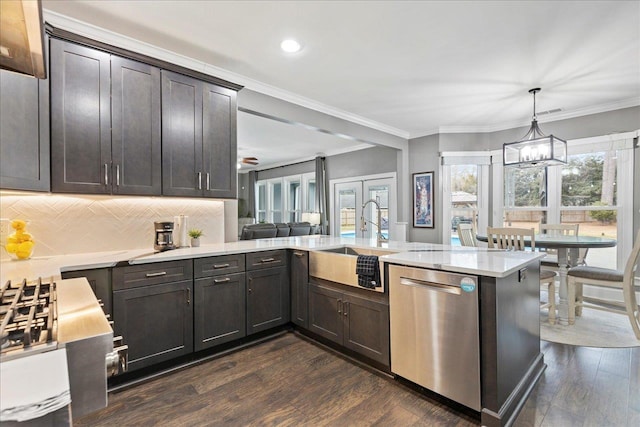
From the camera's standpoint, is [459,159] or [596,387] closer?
[596,387]

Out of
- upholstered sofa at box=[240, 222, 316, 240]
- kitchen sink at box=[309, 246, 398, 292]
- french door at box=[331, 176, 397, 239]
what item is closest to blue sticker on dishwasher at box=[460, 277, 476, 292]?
kitchen sink at box=[309, 246, 398, 292]

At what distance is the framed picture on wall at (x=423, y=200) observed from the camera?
5.61 meters

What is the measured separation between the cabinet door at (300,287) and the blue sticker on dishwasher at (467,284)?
1.55m

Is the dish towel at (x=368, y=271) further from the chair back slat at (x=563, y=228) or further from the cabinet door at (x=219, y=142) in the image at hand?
the chair back slat at (x=563, y=228)

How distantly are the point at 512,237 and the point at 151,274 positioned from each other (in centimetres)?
366

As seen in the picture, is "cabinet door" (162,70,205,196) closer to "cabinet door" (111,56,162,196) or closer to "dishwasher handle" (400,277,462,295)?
"cabinet door" (111,56,162,196)

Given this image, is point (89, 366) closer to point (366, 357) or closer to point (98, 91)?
point (366, 357)

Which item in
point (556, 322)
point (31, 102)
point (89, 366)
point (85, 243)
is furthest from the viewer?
point (556, 322)

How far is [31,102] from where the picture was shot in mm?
2084

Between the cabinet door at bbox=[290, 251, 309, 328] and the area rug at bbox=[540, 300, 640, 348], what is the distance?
241 centimetres

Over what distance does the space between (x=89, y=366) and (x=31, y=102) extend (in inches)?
88.7

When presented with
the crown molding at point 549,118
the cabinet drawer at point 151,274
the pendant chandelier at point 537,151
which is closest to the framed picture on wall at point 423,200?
the crown molding at point 549,118

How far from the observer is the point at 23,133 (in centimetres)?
204

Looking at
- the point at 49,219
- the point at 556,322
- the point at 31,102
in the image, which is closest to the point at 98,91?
→ the point at 31,102
